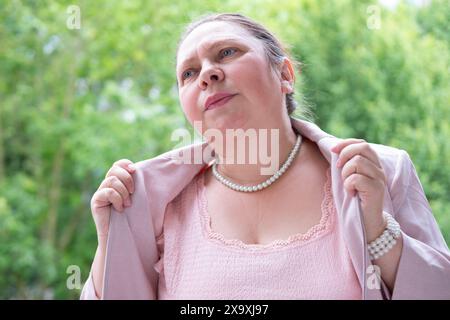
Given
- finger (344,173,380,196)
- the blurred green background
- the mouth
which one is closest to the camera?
finger (344,173,380,196)

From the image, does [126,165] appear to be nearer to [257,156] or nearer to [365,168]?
[257,156]

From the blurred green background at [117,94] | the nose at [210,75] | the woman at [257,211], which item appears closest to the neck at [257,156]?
the woman at [257,211]

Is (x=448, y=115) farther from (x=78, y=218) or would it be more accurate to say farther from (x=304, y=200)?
(x=78, y=218)

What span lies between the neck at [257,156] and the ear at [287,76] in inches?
3.3

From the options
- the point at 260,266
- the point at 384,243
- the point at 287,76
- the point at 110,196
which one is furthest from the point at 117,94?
the point at 384,243

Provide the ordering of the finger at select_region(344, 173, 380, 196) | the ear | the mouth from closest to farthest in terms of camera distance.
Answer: the finger at select_region(344, 173, 380, 196) < the mouth < the ear

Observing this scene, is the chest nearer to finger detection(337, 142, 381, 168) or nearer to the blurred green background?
finger detection(337, 142, 381, 168)

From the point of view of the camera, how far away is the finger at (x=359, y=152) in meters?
0.84

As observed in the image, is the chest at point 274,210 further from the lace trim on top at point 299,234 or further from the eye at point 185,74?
the eye at point 185,74

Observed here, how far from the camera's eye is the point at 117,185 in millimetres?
943

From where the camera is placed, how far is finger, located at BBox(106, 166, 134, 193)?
96 cm

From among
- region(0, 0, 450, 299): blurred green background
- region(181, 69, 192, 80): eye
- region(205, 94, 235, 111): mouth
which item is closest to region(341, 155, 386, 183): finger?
region(205, 94, 235, 111): mouth

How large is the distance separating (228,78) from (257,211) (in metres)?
0.23
